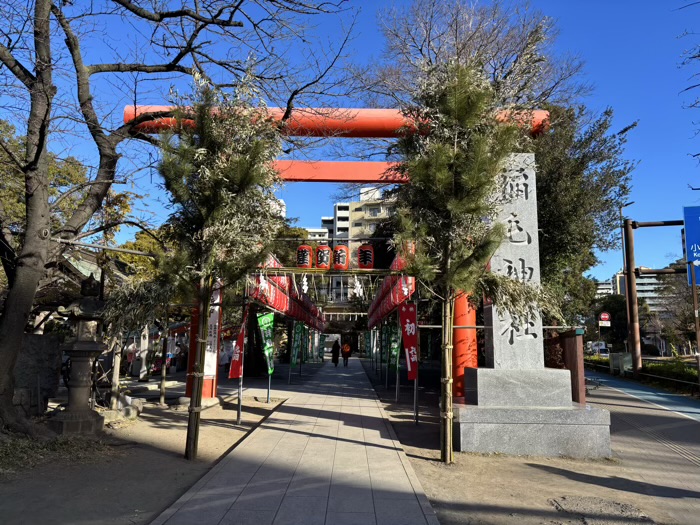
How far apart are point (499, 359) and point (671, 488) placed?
282 centimetres

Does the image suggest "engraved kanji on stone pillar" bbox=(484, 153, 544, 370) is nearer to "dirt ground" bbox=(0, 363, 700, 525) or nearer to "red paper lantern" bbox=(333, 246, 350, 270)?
"dirt ground" bbox=(0, 363, 700, 525)

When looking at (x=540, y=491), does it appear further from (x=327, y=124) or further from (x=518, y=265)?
(x=327, y=124)

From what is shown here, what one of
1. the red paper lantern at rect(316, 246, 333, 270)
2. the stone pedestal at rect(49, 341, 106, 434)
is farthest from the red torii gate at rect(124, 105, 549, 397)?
the stone pedestal at rect(49, 341, 106, 434)

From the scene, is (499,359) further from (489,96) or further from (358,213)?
(358,213)

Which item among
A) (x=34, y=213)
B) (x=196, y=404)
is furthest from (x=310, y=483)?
(x=34, y=213)

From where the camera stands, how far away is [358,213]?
236 feet

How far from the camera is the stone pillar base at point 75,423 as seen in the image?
787cm

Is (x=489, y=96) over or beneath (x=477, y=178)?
over

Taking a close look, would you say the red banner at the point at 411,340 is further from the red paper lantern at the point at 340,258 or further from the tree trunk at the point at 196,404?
the tree trunk at the point at 196,404

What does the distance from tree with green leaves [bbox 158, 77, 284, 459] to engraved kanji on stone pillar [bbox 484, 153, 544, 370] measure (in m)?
3.96

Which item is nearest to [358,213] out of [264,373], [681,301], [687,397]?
[681,301]

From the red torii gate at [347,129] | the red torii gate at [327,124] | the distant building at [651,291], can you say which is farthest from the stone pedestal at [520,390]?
the distant building at [651,291]

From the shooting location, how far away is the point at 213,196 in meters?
7.02

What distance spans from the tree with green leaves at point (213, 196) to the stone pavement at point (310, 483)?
52.3 inches
